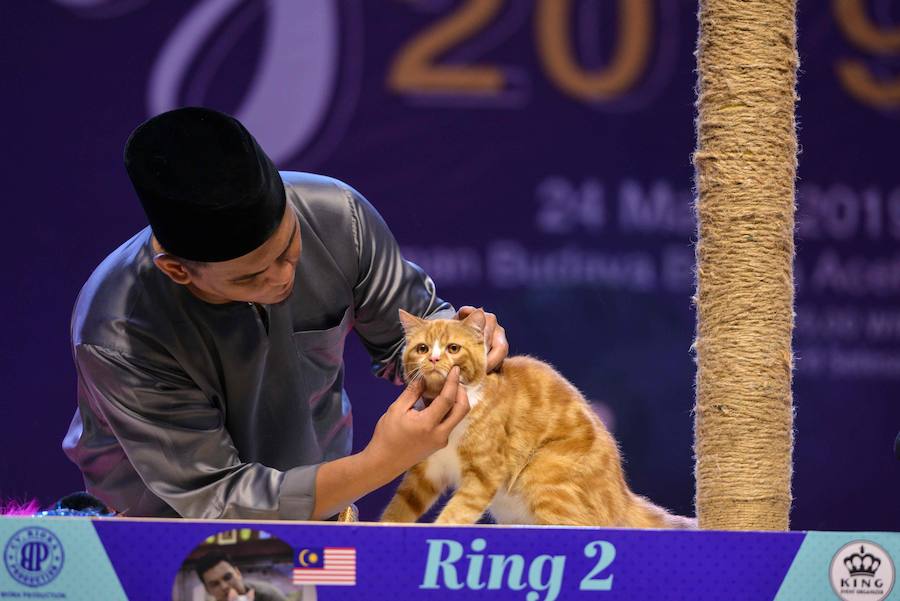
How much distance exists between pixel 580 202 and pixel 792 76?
169 cm

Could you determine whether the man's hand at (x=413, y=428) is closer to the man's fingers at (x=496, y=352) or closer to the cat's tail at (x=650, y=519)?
the man's fingers at (x=496, y=352)

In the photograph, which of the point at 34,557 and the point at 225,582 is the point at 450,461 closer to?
the point at 225,582

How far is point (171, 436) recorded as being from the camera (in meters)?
1.51

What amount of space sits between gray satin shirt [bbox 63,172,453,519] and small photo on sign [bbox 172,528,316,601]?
277 millimetres

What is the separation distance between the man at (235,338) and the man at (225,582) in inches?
10.8

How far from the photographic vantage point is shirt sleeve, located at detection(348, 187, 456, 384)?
1.81 m

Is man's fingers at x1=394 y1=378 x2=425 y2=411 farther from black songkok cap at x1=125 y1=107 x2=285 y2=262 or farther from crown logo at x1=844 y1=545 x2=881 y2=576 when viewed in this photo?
crown logo at x1=844 y1=545 x2=881 y2=576

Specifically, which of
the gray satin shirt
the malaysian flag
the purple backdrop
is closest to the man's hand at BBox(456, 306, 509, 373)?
the gray satin shirt

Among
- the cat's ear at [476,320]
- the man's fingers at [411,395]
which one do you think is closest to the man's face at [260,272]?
the man's fingers at [411,395]

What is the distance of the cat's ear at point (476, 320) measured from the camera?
1715mm

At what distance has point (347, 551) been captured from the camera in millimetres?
1141

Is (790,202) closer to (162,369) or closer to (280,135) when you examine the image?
(162,369)

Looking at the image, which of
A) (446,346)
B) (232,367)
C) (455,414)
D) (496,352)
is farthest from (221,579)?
(496,352)

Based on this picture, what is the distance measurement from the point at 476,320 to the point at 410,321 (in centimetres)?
11
